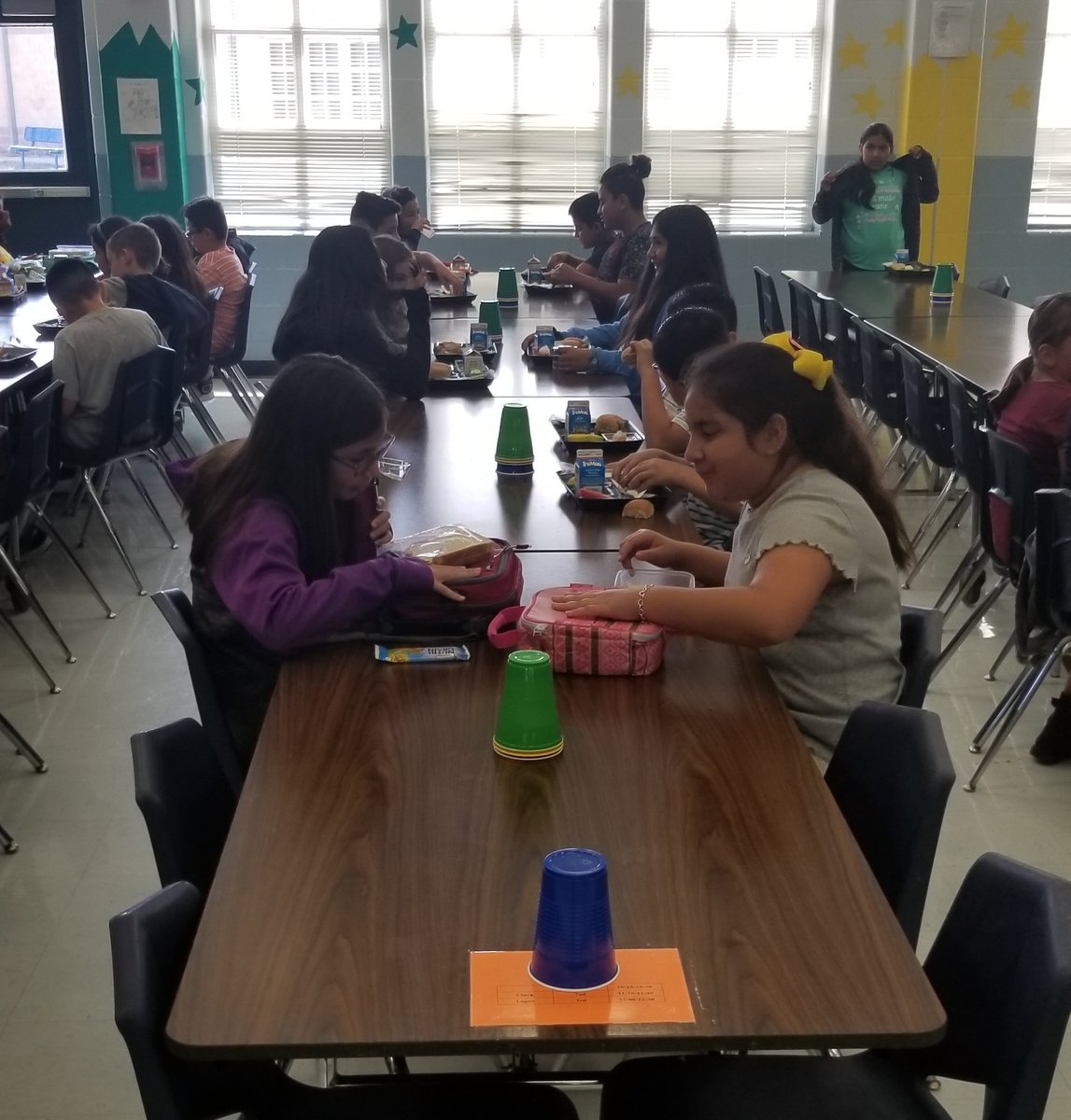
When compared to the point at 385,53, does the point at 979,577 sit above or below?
below

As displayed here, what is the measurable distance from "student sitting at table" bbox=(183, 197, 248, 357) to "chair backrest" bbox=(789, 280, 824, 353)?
266 centimetres

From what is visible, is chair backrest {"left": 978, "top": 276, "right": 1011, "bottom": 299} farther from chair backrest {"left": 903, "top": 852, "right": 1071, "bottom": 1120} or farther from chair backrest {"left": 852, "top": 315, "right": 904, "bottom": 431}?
chair backrest {"left": 903, "top": 852, "right": 1071, "bottom": 1120}

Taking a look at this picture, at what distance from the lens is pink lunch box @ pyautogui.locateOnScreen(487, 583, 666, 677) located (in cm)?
192

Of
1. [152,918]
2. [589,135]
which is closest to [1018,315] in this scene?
[589,135]

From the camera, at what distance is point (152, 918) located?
1325mm

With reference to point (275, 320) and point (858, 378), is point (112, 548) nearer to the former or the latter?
point (858, 378)

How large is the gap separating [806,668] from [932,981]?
2.01 feet

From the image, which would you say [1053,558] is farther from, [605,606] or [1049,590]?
[605,606]

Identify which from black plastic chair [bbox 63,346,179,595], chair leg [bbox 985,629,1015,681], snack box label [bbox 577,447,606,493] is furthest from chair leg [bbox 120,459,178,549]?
chair leg [bbox 985,629,1015,681]

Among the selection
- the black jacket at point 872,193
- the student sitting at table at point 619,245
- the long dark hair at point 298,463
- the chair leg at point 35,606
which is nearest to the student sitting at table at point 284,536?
the long dark hair at point 298,463

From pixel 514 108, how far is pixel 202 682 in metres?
7.10

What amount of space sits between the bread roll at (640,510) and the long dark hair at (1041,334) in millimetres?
1492

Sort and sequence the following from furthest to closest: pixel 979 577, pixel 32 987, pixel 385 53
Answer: pixel 385 53
pixel 979 577
pixel 32 987

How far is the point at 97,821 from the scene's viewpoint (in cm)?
300
